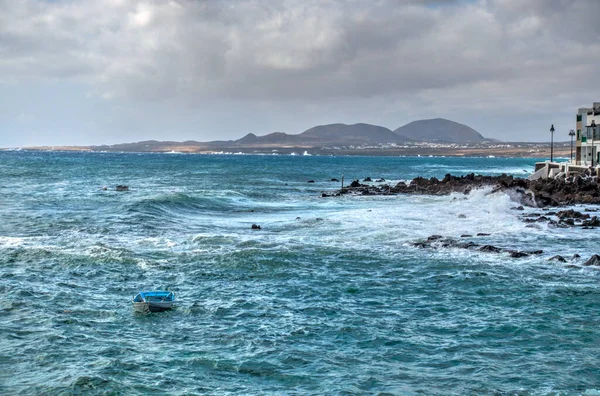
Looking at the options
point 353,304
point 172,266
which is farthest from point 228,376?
point 172,266

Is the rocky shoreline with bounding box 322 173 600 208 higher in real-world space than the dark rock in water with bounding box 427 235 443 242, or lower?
higher

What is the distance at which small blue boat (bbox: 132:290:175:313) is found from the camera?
Answer: 15.1 m

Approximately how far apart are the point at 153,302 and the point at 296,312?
3579 mm

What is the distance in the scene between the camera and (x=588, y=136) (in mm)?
59469

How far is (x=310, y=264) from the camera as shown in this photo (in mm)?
21141

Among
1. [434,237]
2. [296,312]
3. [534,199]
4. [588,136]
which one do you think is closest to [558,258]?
[434,237]

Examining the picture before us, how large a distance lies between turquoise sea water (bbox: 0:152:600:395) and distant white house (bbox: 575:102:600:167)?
32.0 metres

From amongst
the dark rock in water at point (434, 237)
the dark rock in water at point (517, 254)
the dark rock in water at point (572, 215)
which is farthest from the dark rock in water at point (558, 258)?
the dark rock in water at point (572, 215)

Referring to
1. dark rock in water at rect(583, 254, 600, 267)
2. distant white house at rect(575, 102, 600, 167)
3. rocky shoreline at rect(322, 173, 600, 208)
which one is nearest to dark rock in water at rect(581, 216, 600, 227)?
rocky shoreline at rect(322, 173, 600, 208)

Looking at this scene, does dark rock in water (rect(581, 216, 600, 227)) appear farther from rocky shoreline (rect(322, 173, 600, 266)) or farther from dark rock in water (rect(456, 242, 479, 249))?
dark rock in water (rect(456, 242, 479, 249))

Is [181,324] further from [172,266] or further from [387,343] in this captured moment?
[172,266]

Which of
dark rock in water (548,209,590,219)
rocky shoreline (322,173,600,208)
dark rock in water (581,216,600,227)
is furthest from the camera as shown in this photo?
rocky shoreline (322,173,600,208)

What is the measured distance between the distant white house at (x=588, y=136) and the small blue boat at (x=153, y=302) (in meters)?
48.4

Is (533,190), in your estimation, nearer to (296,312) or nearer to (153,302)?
(296,312)
